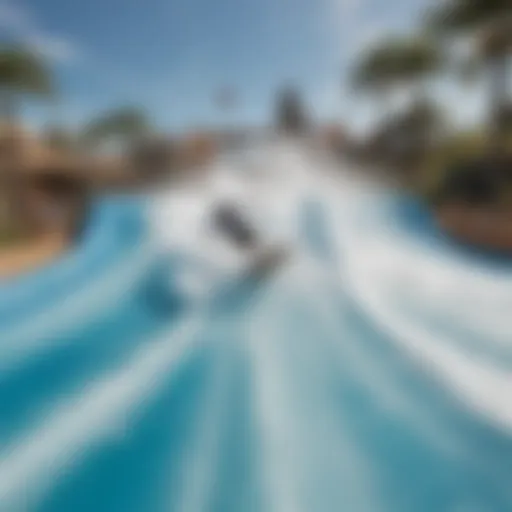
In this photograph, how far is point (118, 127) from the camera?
2.23m

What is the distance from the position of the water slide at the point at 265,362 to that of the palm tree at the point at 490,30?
2.25 ft

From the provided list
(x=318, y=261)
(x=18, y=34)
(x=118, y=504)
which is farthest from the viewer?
(x=318, y=261)

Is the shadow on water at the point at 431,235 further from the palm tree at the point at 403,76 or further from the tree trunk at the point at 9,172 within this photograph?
the tree trunk at the point at 9,172

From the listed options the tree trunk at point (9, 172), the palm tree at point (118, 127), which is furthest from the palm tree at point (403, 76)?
the tree trunk at point (9, 172)

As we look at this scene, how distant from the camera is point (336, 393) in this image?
1934mm

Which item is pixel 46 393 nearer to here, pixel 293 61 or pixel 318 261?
pixel 318 261

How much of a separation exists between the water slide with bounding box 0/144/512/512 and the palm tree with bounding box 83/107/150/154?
1.08 feet

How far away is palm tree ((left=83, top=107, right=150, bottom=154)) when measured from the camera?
222cm

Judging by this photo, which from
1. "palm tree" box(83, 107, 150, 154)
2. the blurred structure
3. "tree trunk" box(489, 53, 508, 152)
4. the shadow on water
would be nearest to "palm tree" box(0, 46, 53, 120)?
"palm tree" box(83, 107, 150, 154)

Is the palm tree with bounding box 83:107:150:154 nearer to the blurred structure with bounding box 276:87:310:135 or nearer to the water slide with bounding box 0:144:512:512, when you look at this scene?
the water slide with bounding box 0:144:512:512

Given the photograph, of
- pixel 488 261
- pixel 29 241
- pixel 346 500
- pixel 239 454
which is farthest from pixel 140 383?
pixel 488 261

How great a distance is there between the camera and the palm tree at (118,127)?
7.28ft

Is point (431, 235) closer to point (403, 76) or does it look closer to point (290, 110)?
point (403, 76)

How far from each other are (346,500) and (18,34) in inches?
90.3
